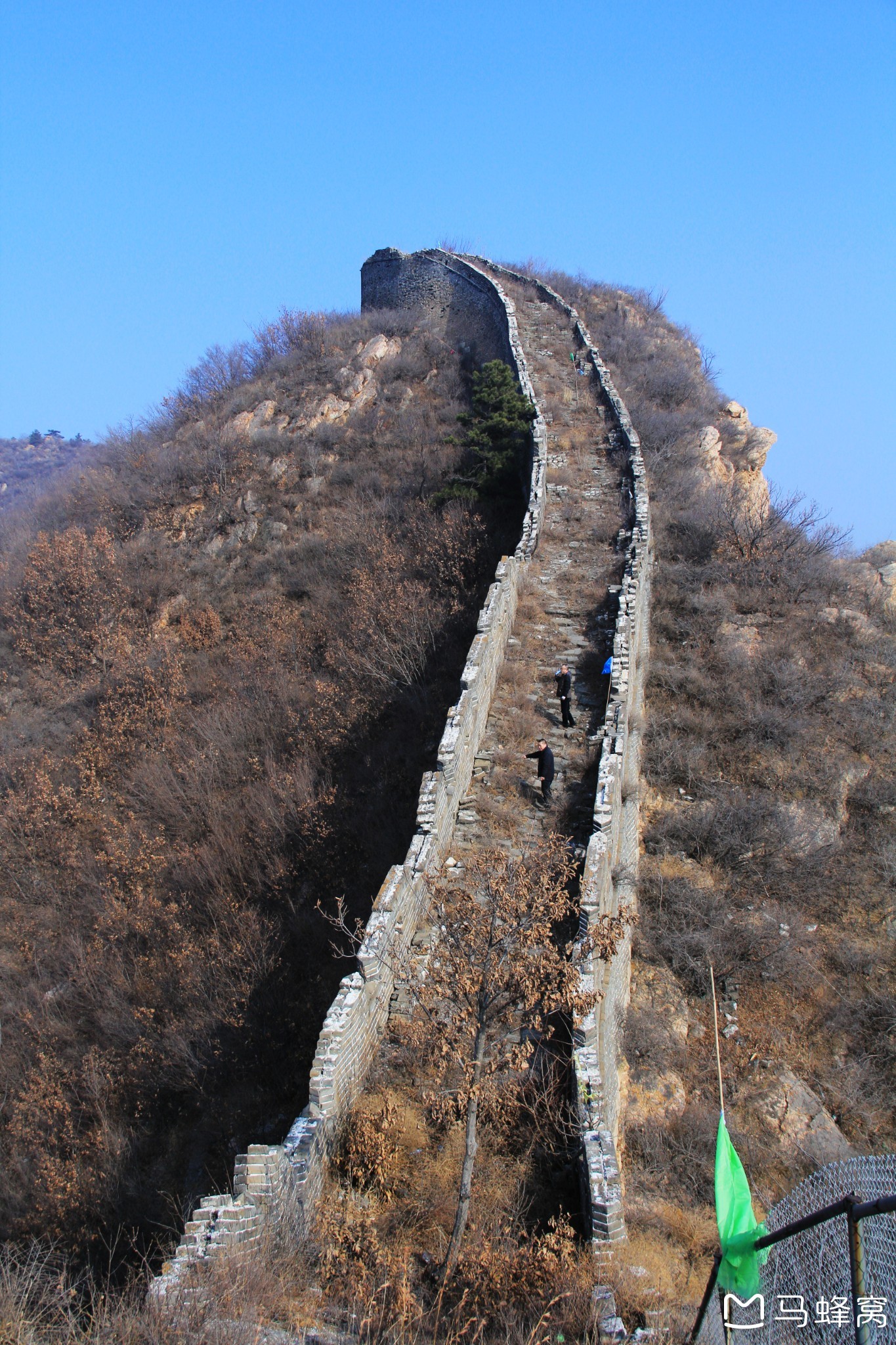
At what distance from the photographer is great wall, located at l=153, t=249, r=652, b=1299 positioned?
17.6ft

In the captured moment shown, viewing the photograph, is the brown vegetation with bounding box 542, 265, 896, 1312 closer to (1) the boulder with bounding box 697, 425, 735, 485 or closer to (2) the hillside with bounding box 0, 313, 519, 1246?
(1) the boulder with bounding box 697, 425, 735, 485

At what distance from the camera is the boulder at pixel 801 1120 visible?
7965mm

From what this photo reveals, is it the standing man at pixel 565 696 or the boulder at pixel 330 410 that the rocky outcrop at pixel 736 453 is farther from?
the boulder at pixel 330 410

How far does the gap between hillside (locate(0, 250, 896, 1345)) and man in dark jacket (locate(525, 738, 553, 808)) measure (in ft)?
0.71

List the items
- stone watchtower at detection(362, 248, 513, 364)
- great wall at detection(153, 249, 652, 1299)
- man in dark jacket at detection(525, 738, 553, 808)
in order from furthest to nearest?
stone watchtower at detection(362, 248, 513, 364) → man in dark jacket at detection(525, 738, 553, 808) → great wall at detection(153, 249, 652, 1299)

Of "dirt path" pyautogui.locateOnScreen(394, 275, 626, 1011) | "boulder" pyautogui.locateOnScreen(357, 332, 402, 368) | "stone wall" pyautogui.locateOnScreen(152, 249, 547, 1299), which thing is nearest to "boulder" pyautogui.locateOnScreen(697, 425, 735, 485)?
"dirt path" pyautogui.locateOnScreen(394, 275, 626, 1011)

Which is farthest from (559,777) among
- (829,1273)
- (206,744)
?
(206,744)

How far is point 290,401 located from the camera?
26.4m

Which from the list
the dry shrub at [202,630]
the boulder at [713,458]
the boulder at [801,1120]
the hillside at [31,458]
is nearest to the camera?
the boulder at [801,1120]

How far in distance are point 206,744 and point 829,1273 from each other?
12867 mm

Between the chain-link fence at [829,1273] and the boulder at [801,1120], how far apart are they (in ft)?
16.4

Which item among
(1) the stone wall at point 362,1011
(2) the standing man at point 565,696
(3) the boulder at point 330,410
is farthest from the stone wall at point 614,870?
(3) the boulder at point 330,410

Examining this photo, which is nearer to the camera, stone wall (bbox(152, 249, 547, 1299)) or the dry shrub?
stone wall (bbox(152, 249, 547, 1299))

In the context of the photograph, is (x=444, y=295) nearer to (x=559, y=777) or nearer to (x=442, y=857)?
(x=559, y=777)
